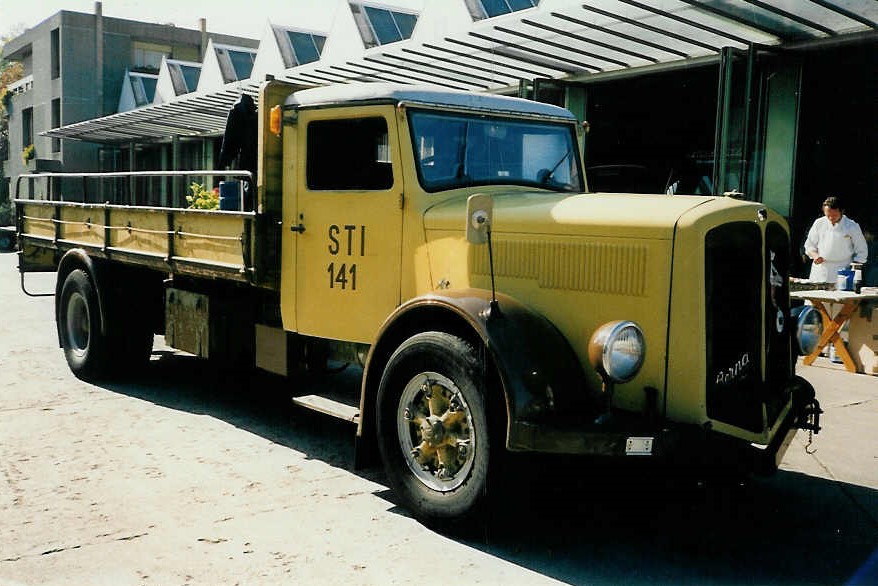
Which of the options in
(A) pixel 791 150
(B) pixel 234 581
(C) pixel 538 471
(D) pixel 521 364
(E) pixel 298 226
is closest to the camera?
(B) pixel 234 581

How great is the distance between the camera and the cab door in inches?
198

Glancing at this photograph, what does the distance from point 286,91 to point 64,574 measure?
3261 mm

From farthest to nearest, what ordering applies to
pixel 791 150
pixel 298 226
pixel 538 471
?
pixel 791 150 → pixel 298 226 → pixel 538 471

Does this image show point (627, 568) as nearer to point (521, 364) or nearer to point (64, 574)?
point (521, 364)

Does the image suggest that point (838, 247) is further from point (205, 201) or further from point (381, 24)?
point (381, 24)

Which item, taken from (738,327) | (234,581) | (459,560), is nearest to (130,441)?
(234,581)

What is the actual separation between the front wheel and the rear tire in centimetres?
390

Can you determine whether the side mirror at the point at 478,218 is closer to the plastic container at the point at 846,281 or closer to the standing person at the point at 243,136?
the standing person at the point at 243,136

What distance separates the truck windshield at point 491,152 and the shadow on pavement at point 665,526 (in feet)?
5.04

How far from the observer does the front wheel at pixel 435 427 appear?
159 inches

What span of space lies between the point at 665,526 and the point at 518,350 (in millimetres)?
1337

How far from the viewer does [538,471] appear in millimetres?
4160

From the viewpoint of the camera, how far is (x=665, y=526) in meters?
4.47

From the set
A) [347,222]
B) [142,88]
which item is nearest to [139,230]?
[347,222]
